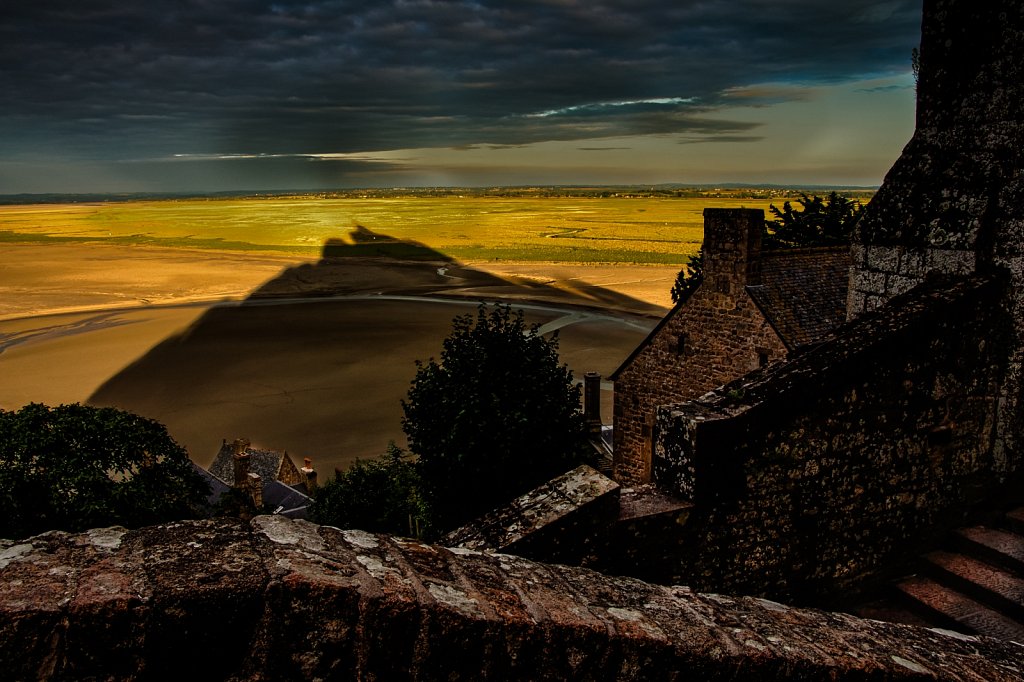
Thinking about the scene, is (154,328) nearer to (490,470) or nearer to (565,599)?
(490,470)

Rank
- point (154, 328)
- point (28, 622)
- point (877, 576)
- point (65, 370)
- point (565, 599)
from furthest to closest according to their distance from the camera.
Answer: point (154, 328) → point (65, 370) → point (877, 576) → point (565, 599) → point (28, 622)

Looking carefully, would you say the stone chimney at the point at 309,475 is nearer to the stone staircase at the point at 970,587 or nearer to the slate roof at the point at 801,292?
the slate roof at the point at 801,292

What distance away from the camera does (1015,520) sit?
6.12 m

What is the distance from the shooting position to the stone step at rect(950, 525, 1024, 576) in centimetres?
573

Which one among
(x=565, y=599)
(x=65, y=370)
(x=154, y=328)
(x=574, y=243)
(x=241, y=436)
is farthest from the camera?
(x=574, y=243)

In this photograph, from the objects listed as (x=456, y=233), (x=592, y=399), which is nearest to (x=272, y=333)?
(x=592, y=399)

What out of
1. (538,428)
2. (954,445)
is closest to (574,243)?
(538,428)

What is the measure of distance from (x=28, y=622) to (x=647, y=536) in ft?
11.8

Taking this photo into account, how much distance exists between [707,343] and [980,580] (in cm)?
1363

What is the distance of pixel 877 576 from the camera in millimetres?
5938

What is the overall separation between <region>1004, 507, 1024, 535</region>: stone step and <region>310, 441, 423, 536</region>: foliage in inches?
708

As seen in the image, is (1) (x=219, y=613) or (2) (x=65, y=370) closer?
(1) (x=219, y=613)

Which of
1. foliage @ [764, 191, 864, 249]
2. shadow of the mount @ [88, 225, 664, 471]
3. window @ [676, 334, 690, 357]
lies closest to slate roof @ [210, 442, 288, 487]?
shadow of the mount @ [88, 225, 664, 471]

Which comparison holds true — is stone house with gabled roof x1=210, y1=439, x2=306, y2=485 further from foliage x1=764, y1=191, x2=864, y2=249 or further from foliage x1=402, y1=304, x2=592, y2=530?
foliage x1=764, y1=191, x2=864, y2=249
